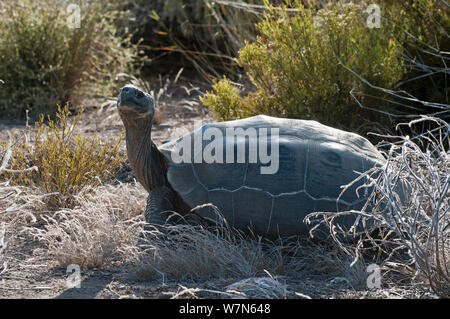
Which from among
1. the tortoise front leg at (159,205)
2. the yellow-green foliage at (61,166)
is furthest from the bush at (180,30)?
the tortoise front leg at (159,205)

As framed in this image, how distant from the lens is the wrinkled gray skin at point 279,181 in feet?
11.1

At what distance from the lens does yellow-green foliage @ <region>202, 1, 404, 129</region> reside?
4992mm

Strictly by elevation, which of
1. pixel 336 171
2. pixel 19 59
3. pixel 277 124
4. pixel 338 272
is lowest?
pixel 338 272

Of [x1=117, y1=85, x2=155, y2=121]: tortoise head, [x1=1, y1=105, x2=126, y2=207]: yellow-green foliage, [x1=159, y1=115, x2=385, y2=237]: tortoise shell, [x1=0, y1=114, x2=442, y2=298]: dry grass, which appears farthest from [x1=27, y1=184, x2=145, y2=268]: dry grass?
[x1=117, y1=85, x2=155, y2=121]: tortoise head

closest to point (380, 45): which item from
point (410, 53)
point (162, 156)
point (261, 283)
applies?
point (410, 53)

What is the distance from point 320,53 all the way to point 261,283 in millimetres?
2892

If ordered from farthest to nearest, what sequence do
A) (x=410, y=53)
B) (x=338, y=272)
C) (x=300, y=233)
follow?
1. (x=410, y=53)
2. (x=300, y=233)
3. (x=338, y=272)

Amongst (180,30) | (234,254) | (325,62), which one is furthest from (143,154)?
(180,30)

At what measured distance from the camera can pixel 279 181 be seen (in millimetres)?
3402

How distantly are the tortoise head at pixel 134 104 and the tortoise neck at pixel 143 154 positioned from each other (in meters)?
0.07

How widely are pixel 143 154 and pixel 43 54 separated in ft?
11.8

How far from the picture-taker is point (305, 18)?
5.01 meters

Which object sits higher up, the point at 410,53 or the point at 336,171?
the point at 410,53

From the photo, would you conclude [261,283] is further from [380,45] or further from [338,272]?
[380,45]
